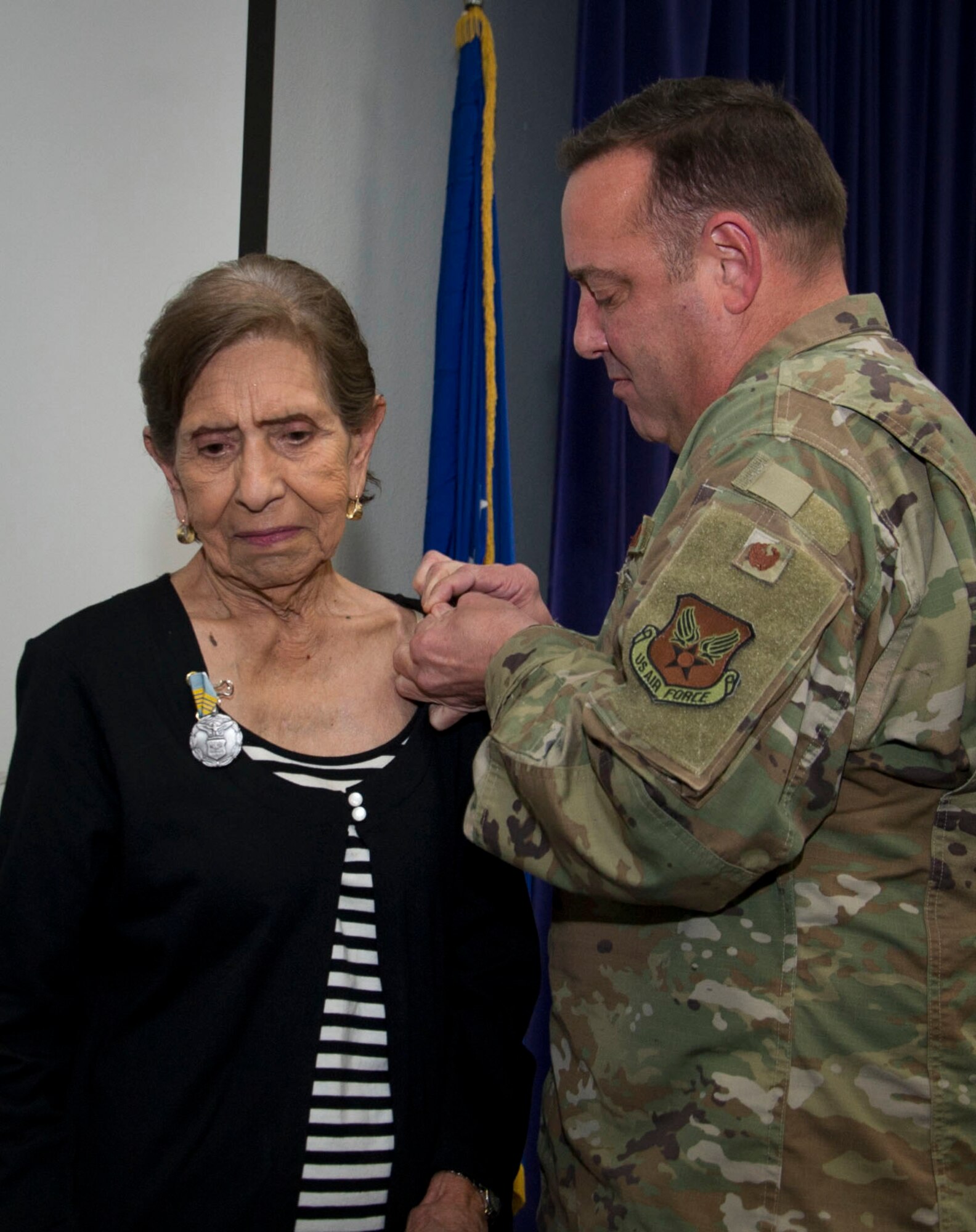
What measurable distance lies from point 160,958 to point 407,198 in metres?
1.88

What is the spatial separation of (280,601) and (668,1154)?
28.8 inches

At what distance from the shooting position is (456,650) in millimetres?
1232

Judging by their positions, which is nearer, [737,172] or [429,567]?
[737,172]

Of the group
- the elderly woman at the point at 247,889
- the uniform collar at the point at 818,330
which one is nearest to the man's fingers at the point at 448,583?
the elderly woman at the point at 247,889

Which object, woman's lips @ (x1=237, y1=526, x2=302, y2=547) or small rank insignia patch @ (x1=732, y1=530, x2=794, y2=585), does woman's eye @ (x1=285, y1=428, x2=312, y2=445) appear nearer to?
woman's lips @ (x1=237, y1=526, x2=302, y2=547)

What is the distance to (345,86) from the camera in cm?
239

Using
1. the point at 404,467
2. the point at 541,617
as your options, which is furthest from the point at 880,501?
the point at 404,467

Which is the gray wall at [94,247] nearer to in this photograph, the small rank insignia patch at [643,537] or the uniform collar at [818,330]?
the small rank insignia patch at [643,537]

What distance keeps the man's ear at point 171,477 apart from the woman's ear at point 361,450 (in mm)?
203

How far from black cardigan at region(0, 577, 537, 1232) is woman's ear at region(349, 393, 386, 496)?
0.96 feet

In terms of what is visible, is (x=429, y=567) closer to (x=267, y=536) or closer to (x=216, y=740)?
(x=267, y=536)

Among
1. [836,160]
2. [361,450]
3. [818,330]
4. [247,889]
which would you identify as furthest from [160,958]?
[836,160]

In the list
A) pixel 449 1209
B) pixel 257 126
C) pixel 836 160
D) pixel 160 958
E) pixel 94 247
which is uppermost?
pixel 836 160

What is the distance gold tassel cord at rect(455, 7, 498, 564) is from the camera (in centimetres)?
211
